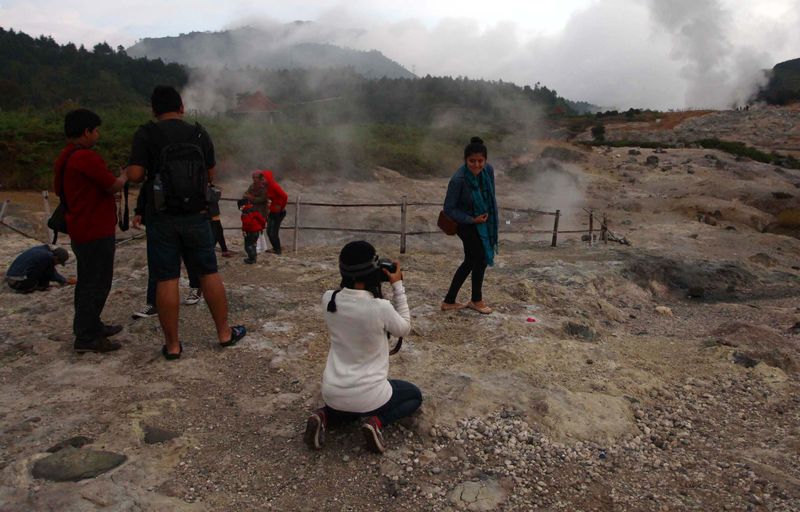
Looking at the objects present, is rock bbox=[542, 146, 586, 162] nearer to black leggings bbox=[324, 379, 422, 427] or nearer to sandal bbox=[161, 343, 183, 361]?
sandal bbox=[161, 343, 183, 361]

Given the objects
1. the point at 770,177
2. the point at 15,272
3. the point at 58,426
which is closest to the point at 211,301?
the point at 58,426

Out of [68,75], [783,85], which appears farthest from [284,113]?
[783,85]

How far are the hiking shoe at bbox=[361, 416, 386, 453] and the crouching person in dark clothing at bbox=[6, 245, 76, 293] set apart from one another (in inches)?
166

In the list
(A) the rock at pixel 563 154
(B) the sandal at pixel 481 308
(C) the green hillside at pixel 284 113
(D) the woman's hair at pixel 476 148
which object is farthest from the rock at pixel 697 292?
(A) the rock at pixel 563 154

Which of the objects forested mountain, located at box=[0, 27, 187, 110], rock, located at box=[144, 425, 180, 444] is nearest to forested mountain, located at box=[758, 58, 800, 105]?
forested mountain, located at box=[0, 27, 187, 110]

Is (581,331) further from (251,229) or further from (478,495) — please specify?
(251,229)

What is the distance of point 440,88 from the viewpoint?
41219mm

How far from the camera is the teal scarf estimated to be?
454 centimetres

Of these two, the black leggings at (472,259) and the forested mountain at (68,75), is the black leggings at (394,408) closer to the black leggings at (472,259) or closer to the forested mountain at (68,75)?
the black leggings at (472,259)

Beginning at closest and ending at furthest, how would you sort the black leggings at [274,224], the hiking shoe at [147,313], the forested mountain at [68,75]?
the hiking shoe at [147,313], the black leggings at [274,224], the forested mountain at [68,75]

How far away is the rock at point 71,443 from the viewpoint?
8.55ft

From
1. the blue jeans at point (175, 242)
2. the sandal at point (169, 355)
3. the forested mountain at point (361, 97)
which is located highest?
the forested mountain at point (361, 97)

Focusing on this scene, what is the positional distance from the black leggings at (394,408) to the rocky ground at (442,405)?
0.12 meters

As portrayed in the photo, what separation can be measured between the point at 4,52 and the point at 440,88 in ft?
94.0
